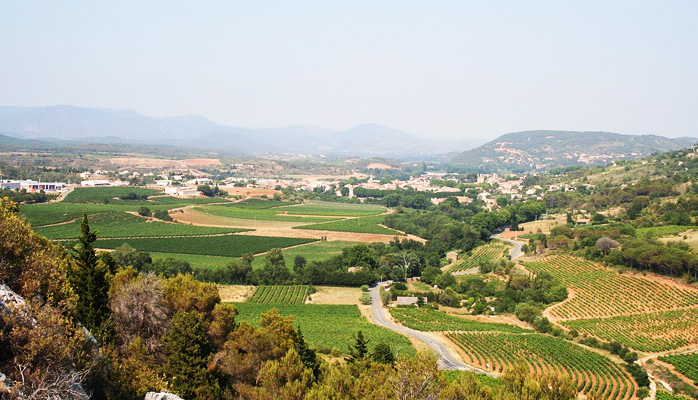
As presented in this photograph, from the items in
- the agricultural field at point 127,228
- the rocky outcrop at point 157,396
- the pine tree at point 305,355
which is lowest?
the agricultural field at point 127,228

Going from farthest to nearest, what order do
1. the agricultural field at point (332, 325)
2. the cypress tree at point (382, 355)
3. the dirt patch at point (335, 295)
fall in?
1. the dirt patch at point (335, 295)
2. the agricultural field at point (332, 325)
3. the cypress tree at point (382, 355)

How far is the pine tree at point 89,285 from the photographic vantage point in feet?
47.6

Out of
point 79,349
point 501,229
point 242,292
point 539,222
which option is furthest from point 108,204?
point 79,349

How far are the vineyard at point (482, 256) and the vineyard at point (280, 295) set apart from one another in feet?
52.4

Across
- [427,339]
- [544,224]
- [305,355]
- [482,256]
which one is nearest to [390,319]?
[427,339]

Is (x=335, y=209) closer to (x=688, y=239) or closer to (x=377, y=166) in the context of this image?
(x=688, y=239)

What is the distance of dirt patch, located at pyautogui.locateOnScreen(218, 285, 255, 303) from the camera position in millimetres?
38466

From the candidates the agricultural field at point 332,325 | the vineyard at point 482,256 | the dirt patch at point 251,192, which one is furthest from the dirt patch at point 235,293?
the dirt patch at point 251,192

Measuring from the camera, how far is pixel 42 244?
13.2 m

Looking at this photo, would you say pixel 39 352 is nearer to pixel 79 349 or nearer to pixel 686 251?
pixel 79 349

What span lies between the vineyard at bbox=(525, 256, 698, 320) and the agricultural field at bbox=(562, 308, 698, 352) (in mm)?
1233

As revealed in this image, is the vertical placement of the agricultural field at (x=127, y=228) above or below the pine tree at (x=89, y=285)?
below

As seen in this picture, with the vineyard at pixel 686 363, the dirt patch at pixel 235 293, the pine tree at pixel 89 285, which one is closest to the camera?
the pine tree at pixel 89 285

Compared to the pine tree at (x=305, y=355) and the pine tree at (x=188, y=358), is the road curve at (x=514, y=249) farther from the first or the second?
the pine tree at (x=188, y=358)
